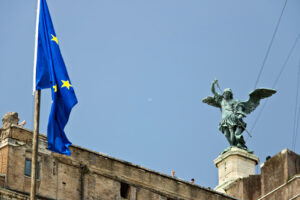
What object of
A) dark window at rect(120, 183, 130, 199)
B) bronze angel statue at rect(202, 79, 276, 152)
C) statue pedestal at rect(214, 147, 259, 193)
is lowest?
dark window at rect(120, 183, 130, 199)

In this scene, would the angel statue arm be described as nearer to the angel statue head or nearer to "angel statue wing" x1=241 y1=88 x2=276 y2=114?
the angel statue head

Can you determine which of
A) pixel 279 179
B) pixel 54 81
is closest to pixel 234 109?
pixel 279 179

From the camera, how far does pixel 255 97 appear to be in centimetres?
7112

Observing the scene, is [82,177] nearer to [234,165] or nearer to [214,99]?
[234,165]

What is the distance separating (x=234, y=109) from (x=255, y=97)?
143cm

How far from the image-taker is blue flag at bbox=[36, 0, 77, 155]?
47.9m

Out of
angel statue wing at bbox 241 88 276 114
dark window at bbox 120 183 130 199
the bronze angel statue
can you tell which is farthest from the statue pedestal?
dark window at bbox 120 183 130 199

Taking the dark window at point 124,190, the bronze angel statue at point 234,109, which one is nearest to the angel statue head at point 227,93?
the bronze angel statue at point 234,109

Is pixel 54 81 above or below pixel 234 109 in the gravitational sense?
below

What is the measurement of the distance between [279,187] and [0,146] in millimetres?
13252

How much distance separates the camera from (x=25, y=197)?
52344 mm

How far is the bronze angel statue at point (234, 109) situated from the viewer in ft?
228

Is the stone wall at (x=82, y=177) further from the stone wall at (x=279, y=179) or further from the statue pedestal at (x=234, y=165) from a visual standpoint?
the statue pedestal at (x=234, y=165)

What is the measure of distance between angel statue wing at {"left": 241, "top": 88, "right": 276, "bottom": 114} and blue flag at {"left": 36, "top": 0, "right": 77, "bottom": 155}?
23.6 m
